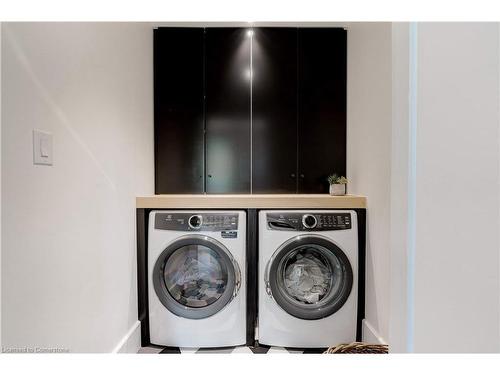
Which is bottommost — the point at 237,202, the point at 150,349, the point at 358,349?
the point at 150,349

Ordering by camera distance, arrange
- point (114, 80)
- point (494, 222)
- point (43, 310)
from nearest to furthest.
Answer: point (494, 222)
point (43, 310)
point (114, 80)

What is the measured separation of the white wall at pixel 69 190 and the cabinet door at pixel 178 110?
2.00 ft

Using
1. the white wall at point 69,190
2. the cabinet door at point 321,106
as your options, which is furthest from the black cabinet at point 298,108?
the white wall at point 69,190

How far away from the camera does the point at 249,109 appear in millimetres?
2479

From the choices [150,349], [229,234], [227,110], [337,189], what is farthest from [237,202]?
[150,349]

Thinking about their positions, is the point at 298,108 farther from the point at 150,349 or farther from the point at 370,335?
the point at 150,349

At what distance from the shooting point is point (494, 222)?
0.44m

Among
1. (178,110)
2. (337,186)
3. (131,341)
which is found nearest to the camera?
(131,341)

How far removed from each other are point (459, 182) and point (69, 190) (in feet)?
4.08

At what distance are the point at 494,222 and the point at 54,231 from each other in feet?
4.09

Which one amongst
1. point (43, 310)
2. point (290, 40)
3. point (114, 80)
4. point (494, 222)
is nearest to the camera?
point (494, 222)

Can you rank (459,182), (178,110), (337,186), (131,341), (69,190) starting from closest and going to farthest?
(459,182)
(69,190)
(131,341)
(337,186)
(178,110)
